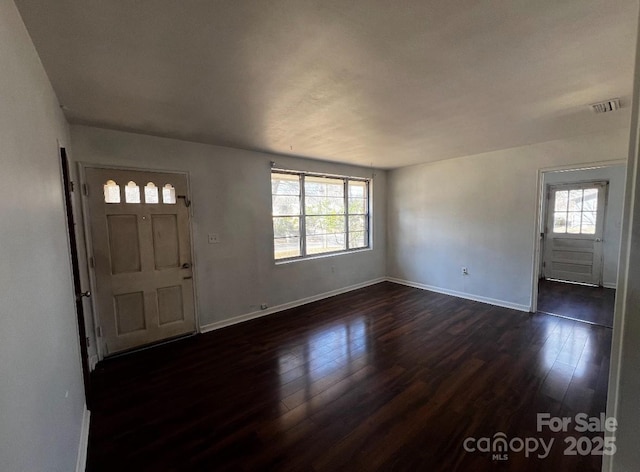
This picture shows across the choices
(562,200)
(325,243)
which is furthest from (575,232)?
(325,243)

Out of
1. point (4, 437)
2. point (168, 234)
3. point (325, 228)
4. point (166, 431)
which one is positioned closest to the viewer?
point (4, 437)

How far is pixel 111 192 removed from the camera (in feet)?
9.51

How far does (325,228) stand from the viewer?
4.95 meters

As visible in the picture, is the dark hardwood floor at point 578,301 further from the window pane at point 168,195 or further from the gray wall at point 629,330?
the window pane at point 168,195

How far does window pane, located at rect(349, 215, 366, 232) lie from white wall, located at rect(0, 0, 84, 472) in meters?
4.29

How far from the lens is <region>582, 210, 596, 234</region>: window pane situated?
534cm

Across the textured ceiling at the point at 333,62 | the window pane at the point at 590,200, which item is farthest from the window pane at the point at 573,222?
the textured ceiling at the point at 333,62

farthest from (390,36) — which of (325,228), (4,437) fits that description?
(325,228)

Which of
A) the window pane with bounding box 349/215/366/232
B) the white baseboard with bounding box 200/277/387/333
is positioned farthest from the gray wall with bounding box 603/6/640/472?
the window pane with bounding box 349/215/366/232

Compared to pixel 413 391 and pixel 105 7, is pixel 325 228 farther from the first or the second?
pixel 105 7

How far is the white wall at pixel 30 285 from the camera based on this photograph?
32.9 inches

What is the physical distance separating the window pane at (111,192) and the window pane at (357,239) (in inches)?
146

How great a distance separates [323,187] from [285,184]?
80cm

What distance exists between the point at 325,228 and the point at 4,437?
14.4ft
